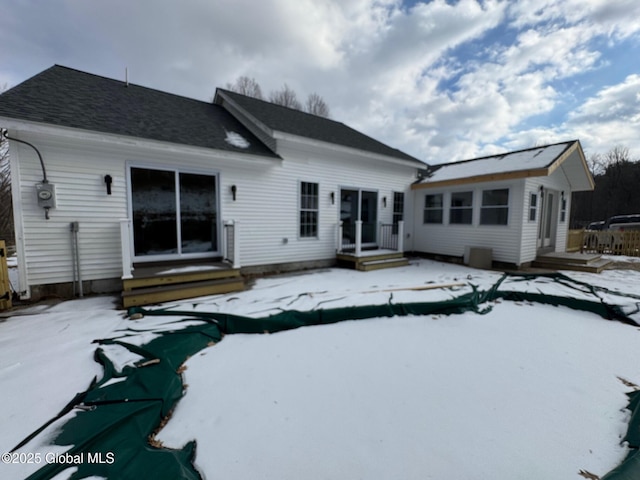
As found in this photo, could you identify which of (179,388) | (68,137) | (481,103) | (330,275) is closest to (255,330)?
(179,388)

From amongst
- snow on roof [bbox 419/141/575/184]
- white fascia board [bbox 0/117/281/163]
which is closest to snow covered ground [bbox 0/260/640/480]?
→ white fascia board [bbox 0/117/281/163]

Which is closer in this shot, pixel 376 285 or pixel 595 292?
pixel 595 292

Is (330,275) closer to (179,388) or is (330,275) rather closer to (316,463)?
(179,388)

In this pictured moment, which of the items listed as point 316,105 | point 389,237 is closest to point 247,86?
point 316,105

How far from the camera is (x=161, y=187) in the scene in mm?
5527

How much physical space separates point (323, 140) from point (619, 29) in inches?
344

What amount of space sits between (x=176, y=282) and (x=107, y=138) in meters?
2.71

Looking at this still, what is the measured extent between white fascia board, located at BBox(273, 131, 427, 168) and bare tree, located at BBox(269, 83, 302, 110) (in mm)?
15393

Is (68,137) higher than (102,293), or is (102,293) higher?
(68,137)

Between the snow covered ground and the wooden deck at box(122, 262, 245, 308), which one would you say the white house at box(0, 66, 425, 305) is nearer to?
the wooden deck at box(122, 262, 245, 308)

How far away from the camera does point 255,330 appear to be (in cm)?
362

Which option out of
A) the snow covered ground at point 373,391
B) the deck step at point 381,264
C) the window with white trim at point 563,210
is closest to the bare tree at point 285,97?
the deck step at point 381,264

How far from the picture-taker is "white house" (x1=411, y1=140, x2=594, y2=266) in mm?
7508

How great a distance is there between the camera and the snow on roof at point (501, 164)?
737 centimetres
